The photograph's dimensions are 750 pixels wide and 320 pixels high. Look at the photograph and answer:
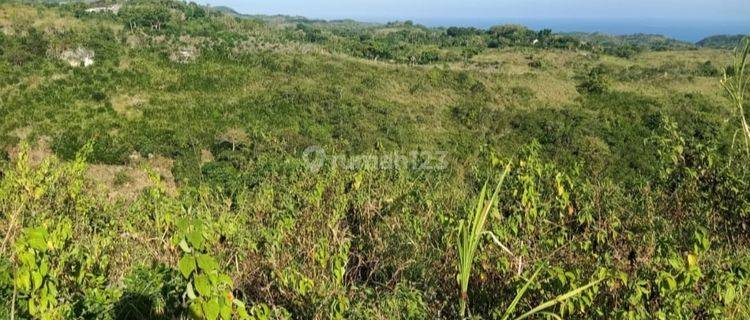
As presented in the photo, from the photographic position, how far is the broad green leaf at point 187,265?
5.84 feet

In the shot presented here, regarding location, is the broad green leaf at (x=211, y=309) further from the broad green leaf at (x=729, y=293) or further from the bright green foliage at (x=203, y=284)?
the broad green leaf at (x=729, y=293)

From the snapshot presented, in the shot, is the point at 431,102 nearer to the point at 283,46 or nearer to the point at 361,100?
the point at 361,100

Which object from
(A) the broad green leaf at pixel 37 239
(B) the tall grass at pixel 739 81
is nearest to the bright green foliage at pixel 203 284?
(A) the broad green leaf at pixel 37 239

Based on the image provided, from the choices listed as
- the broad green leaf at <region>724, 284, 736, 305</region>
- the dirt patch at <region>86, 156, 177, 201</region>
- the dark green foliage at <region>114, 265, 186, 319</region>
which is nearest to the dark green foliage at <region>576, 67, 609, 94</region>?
the dirt patch at <region>86, 156, 177, 201</region>

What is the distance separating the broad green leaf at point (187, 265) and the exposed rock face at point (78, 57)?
3228cm

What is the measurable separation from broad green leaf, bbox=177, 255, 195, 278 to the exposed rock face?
32280mm

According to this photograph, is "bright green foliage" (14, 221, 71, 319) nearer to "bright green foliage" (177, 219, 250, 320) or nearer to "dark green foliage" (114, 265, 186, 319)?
"dark green foliage" (114, 265, 186, 319)

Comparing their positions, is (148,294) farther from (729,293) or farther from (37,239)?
(729,293)

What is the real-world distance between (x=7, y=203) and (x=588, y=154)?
67.2ft

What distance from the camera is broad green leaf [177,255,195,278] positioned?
178cm

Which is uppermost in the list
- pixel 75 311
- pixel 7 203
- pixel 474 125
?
pixel 75 311

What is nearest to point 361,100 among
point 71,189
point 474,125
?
point 474,125

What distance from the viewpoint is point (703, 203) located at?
4.35 meters

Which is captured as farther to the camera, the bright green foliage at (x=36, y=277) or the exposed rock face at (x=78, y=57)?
the exposed rock face at (x=78, y=57)
